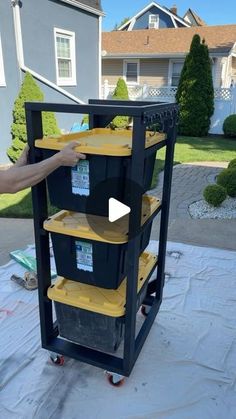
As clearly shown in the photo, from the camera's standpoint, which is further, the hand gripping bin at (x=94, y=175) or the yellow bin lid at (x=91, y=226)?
the yellow bin lid at (x=91, y=226)

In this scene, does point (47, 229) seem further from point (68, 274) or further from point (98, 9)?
point (98, 9)

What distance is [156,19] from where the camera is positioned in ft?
69.9

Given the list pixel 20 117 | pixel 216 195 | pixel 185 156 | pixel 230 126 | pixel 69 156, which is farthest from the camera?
pixel 230 126

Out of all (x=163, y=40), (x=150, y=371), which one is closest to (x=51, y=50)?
(x=150, y=371)

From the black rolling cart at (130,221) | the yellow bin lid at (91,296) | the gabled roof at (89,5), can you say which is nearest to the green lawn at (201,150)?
the black rolling cart at (130,221)

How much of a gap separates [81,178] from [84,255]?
41 cm

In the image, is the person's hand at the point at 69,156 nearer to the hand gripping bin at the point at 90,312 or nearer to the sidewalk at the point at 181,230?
the hand gripping bin at the point at 90,312

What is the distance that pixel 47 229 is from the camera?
68.6 inches

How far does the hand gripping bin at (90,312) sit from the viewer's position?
1.78 metres

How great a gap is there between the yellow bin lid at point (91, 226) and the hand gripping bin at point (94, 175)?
8cm

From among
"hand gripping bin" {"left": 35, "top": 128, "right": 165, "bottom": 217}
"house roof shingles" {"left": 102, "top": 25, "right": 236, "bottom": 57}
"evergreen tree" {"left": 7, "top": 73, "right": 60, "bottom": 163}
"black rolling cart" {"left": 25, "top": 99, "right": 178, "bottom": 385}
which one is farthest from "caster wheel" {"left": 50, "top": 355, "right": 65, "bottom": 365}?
"house roof shingles" {"left": 102, "top": 25, "right": 236, "bottom": 57}

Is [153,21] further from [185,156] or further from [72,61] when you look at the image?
[185,156]

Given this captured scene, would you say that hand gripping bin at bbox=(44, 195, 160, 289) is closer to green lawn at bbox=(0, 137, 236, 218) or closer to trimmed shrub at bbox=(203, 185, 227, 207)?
green lawn at bbox=(0, 137, 236, 218)

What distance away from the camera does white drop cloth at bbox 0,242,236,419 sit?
175cm
